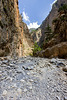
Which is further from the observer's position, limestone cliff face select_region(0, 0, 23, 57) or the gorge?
limestone cliff face select_region(0, 0, 23, 57)

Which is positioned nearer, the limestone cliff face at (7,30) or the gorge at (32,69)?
the gorge at (32,69)

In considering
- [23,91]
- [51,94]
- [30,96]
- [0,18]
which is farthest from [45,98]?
[0,18]

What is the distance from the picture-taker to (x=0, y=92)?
118 centimetres

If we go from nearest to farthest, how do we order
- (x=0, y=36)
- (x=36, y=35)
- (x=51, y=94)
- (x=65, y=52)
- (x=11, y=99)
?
(x=11, y=99), (x=51, y=94), (x=65, y=52), (x=0, y=36), (x=36, y=35)

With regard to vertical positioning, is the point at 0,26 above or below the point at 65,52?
above

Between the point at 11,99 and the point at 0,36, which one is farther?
the point at 0,36

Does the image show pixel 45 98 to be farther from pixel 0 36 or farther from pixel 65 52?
pixel 0 36

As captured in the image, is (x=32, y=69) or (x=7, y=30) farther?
(x=7, y=30)

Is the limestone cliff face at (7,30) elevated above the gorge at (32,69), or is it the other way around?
the limestone cliff face at (7,30)

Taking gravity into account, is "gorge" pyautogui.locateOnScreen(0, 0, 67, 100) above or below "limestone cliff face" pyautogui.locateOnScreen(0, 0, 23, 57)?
below

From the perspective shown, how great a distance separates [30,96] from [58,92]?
0.73m

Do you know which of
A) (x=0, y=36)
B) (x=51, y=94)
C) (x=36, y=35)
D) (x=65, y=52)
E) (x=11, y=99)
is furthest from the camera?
(x=36, y=35)

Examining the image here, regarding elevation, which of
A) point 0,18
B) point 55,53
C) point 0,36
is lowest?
point 55,53

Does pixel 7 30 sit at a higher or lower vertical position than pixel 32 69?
higher
